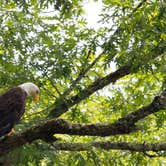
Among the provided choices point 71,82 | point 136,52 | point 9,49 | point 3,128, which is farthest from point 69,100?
point 3,128

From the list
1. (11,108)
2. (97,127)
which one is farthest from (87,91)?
(97,127)

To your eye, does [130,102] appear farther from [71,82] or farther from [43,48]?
[43,48]

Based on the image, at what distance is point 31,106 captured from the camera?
26.0 feet

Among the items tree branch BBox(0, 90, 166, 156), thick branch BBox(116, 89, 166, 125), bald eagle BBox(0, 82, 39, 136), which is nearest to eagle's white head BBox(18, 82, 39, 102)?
bald eagle BBox(0, 82, 39, 136)

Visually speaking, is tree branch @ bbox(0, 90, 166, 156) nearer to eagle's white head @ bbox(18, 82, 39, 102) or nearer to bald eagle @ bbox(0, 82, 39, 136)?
bald eagle @ bbox(0, 82, 39, 136)

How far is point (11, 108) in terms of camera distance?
550cm

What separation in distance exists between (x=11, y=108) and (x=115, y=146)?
1.27 meters

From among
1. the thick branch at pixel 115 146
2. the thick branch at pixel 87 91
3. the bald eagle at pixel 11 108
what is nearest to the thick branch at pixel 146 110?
the thick branch at pixel 115 146

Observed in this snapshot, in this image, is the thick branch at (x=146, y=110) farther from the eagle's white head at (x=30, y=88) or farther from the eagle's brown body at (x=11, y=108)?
the eagle's white head at (x=30, y=88)

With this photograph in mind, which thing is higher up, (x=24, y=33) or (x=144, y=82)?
(x=24, y=33)

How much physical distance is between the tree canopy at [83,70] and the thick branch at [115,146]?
0.04 ft

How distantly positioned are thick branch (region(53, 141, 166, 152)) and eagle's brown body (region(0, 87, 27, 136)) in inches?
33.1

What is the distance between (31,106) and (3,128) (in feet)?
8.62

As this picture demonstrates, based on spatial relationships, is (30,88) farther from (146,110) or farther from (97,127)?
(146,110)
